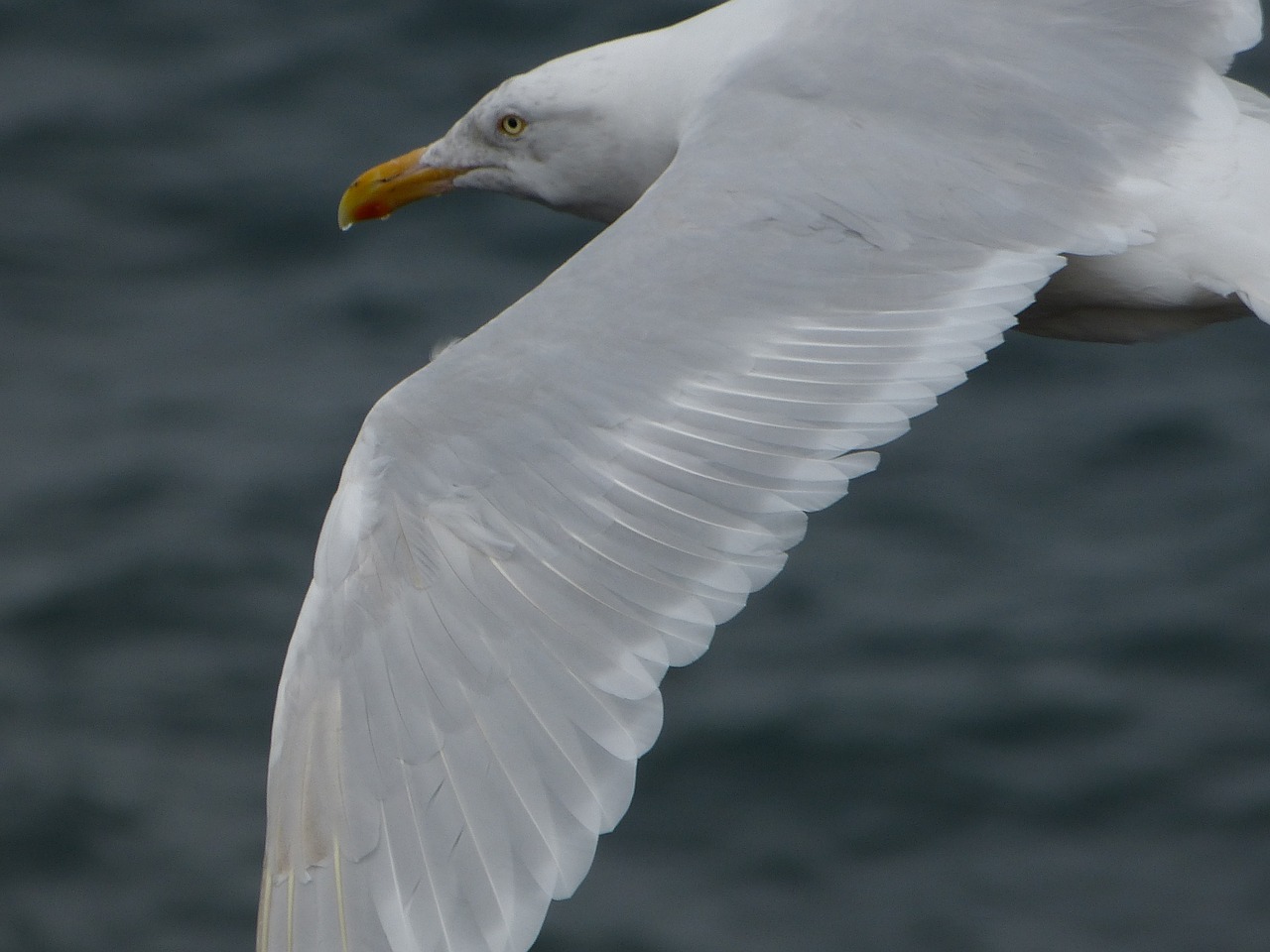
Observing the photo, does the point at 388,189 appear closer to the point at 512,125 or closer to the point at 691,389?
the point at 512,125

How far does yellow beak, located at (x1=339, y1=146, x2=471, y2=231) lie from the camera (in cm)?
537

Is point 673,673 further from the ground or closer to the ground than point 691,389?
closer to the ground

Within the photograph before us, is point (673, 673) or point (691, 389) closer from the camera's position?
point (691, 389)

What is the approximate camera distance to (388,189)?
5.40 meters

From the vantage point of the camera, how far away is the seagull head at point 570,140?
4.92 metres

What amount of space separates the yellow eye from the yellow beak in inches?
10.5

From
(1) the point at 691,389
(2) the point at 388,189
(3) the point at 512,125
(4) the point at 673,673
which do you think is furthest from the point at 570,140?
(4) the point at 673,673

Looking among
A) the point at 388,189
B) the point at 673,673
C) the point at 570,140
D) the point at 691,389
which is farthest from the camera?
the point at 673,673

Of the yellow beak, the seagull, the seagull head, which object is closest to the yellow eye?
the seagull head

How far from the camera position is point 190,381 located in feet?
25.6

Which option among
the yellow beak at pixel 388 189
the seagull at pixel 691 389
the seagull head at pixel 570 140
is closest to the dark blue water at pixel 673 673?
the yellow beak at pixel 388 189

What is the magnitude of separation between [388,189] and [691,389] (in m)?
1.75

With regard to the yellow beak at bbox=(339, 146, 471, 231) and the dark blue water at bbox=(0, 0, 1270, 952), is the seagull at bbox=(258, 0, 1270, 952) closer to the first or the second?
the yellow beak at bbox=(339, 146, 471, 231)

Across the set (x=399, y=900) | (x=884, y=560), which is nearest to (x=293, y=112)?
(x=884, y=560)
